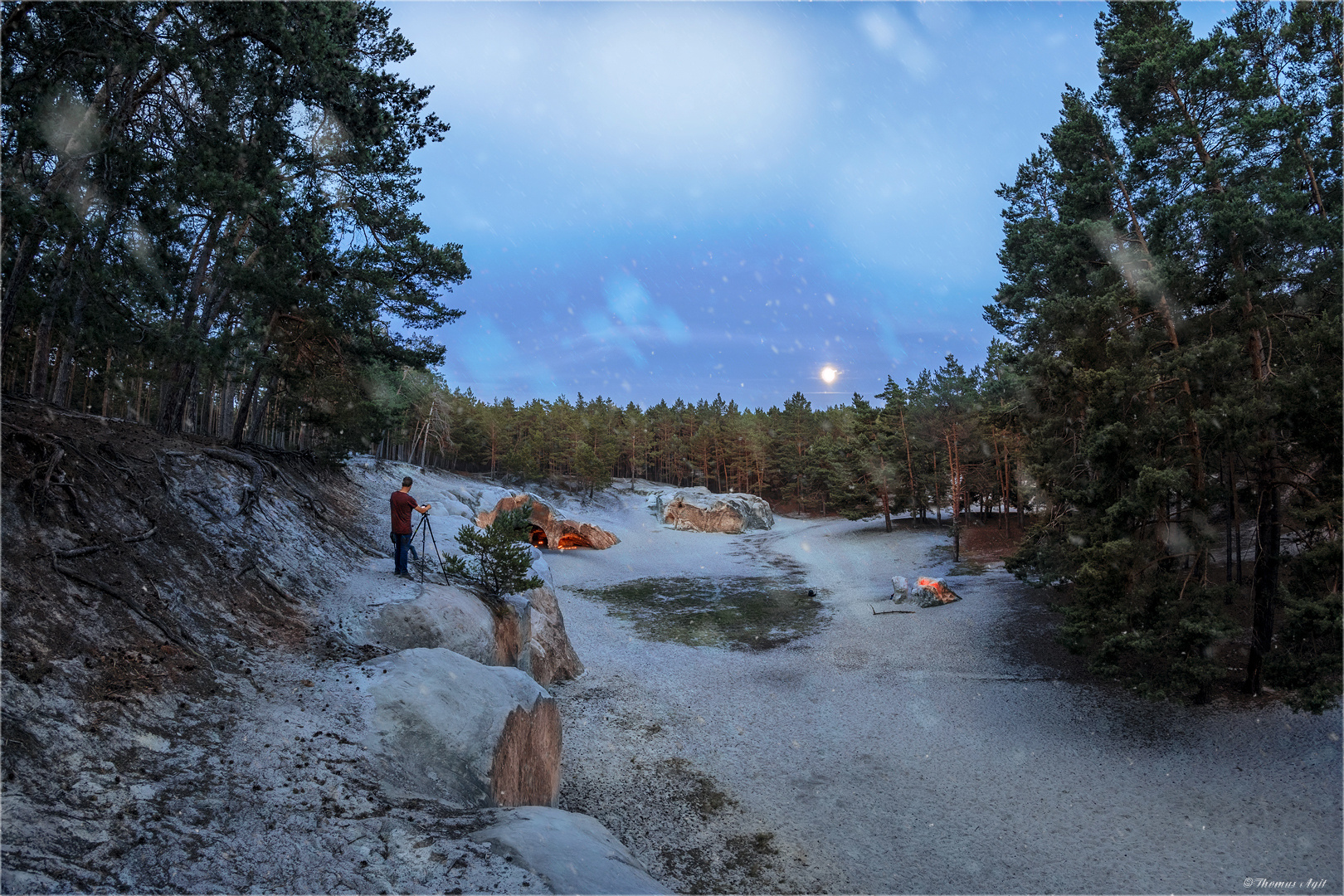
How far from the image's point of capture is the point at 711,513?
53469 mm

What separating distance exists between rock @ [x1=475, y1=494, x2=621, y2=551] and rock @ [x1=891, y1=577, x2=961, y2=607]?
2200 centimetres

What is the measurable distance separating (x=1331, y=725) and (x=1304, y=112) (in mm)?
11295

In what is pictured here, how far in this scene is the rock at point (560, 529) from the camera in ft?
124

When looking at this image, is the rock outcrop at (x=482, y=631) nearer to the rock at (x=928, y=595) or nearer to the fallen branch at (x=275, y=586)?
the fallen branch at (x=275, y=586)

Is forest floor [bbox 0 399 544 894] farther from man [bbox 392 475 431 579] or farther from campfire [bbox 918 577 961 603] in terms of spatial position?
campfire [bbox 918 577 961 603]

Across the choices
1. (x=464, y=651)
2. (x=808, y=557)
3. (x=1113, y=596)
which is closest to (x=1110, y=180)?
(x=1113, y=596)

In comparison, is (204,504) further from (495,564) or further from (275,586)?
(495,564)

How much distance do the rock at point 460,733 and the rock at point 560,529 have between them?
94.9 ft

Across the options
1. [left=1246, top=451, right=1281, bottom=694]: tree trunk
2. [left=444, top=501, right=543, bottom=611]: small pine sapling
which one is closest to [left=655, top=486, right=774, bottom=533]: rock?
[left=444, top=501, right=543, bottom=611]: small pine sapling

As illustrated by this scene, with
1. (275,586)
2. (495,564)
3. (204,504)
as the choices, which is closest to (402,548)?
(495,564)

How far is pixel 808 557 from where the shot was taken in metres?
38.3

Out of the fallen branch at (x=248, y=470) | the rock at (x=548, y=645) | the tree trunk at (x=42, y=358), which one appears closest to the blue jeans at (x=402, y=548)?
the fallen branch at (x=248, y=470)

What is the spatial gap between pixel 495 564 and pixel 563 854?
841 cm

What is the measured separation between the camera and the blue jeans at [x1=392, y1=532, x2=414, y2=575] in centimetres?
1240
